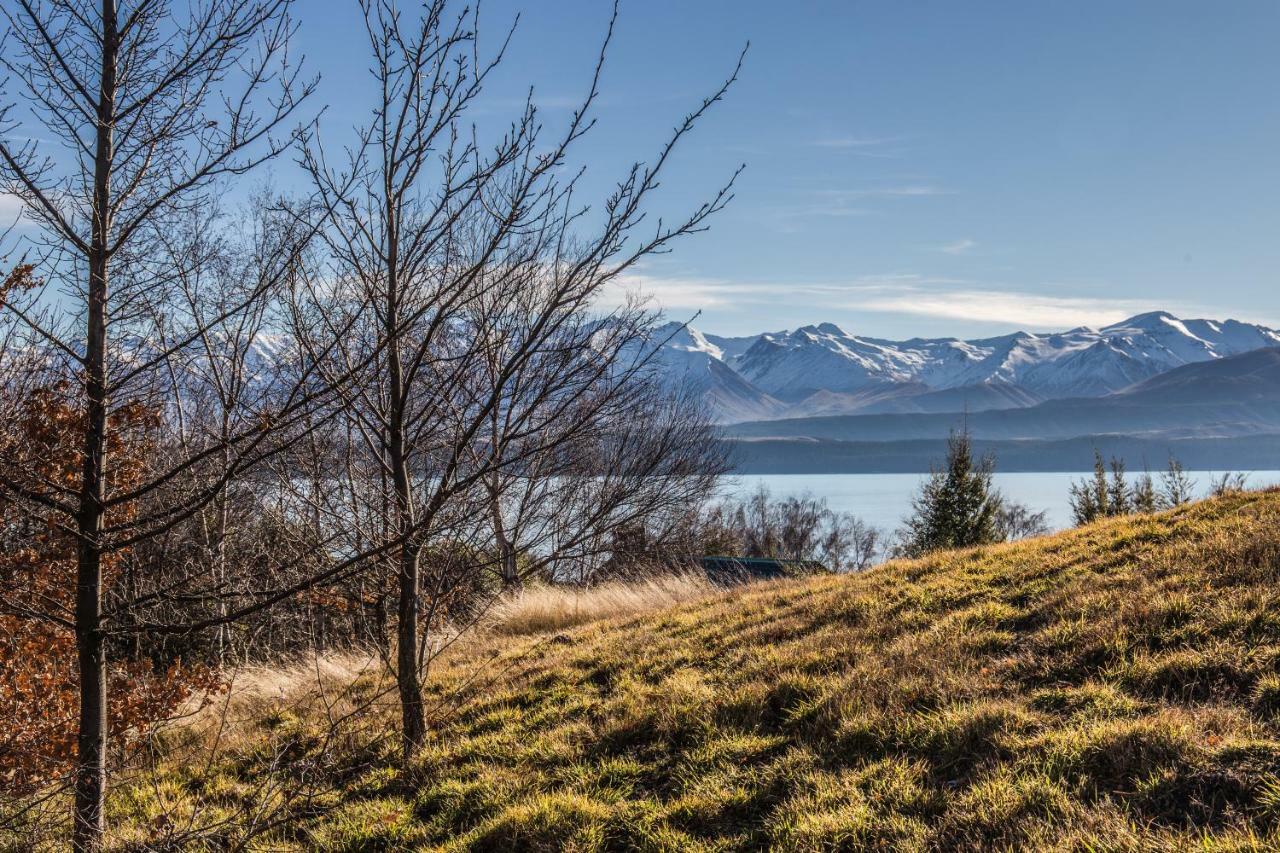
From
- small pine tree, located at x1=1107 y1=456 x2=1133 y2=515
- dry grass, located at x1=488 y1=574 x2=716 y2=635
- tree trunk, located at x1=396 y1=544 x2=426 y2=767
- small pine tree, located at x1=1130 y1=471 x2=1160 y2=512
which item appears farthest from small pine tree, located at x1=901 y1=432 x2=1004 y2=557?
tree trunk, located at x1=396 y1=544 x2=426 y2=767

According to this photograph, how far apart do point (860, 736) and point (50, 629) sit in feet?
20.7

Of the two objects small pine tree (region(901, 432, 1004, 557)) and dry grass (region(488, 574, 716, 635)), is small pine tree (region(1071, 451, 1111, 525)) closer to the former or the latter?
small pine tree (region(901, 432, 1004, 557))

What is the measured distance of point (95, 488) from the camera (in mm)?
2758

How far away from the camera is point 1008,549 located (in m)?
9.23

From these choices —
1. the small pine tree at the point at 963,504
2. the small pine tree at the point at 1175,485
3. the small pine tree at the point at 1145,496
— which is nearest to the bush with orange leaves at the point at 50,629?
the small pine tree at the point at 963,504

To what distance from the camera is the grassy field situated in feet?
11.3

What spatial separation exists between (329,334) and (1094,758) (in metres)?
5.18

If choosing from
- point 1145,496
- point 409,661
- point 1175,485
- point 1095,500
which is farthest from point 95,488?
point 1175,485

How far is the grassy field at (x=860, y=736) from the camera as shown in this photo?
135 inches

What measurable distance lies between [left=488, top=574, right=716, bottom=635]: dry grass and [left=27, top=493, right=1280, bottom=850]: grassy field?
3.05 metres

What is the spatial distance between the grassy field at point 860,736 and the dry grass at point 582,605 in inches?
120

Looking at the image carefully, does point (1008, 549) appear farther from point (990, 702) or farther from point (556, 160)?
point (556, 160)

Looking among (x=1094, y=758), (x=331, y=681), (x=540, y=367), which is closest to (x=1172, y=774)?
(x=1094, y=758)

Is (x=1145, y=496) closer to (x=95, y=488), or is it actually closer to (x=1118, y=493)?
(x=1118, y=493)
